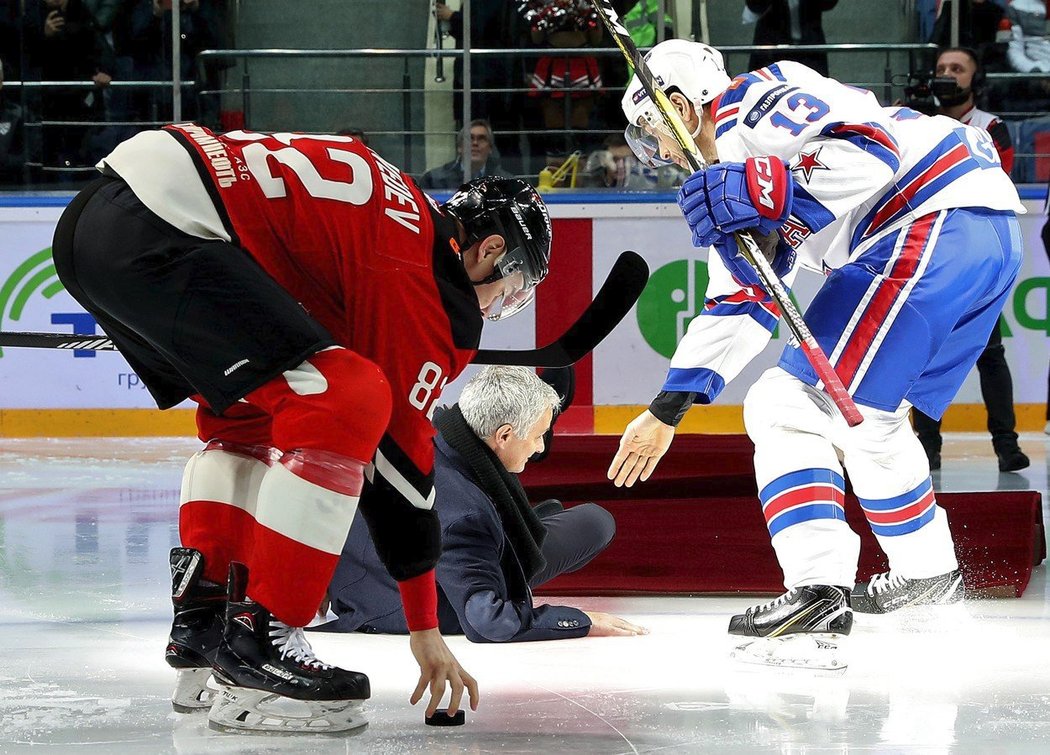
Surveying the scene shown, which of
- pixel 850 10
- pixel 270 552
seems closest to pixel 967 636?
pixel 270 552

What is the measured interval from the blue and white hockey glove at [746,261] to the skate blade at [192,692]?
121cm

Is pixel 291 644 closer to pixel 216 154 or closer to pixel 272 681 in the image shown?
pixel 272 681

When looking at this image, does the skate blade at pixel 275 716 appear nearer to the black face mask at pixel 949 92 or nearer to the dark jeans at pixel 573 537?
the dark jeans at pixel 573 537

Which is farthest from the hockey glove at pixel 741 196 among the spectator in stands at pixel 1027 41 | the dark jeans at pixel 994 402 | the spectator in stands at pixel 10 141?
the spectator in stands at pixel 1027 41

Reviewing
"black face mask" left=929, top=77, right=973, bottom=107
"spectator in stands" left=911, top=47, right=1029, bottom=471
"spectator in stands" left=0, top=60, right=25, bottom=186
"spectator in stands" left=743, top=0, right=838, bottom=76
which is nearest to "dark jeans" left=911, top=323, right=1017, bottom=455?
"spectator in stands" left=911, top=47, right=1029, bottom=471

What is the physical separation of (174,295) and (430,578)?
1.80 ft

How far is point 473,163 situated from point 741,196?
4272mm

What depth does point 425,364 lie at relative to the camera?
1992 millimetres

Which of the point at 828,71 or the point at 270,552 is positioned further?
the point at 828,71

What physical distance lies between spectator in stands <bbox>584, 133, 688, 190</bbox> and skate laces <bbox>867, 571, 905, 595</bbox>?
3.65 m

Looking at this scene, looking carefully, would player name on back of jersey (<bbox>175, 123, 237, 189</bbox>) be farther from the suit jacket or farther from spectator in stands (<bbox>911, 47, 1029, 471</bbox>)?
spectator in stands (<bbox>911, 47, 1029, 471</bbox>)

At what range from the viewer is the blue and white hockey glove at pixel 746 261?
266 cm

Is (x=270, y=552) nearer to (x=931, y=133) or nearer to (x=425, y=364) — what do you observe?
(x=425, y=364)

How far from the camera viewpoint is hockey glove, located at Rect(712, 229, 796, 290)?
266cm
